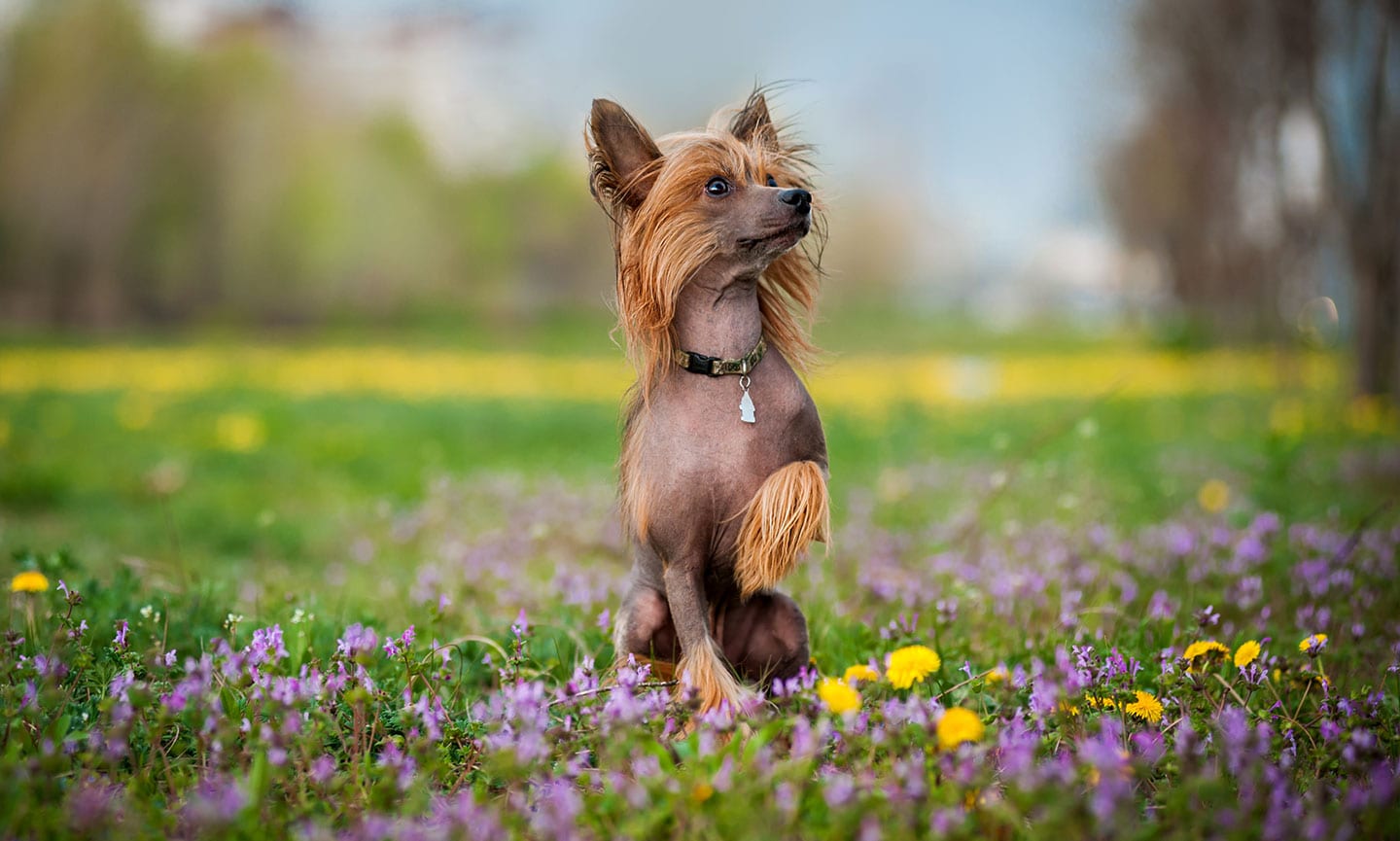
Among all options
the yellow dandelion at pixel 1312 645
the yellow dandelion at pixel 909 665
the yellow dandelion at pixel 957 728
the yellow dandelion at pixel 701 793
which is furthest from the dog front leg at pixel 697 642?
the yellow dandelion at pixel 1312 645

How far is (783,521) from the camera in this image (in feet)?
9.55

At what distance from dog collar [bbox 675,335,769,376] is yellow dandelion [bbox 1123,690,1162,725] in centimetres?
147

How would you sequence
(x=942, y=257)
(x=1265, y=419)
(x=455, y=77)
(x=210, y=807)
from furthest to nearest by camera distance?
(x=942, y=257)
(x=455, y=77)
(x=1265, y=419)
(x=210, y=807)

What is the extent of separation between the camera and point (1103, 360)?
26.9 m

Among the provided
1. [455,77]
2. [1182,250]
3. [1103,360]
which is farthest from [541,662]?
[455,77]

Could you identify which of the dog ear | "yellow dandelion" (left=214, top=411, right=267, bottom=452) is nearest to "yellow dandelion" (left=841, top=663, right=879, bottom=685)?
the dog ear

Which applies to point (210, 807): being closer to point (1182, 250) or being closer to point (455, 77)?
point (1182, 250)

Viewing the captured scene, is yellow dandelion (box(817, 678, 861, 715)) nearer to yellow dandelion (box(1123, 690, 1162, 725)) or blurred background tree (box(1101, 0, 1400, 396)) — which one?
yellow dandelion (box(1123, 690, 1162, 725))

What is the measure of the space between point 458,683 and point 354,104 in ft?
113

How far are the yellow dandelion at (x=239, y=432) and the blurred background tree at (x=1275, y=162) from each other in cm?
1165

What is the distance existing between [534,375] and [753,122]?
1783 centimetres

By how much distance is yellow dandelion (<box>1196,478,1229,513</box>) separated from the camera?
6758mm

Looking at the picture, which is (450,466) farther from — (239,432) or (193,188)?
(193,188)

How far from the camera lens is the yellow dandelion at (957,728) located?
2.39 metres
